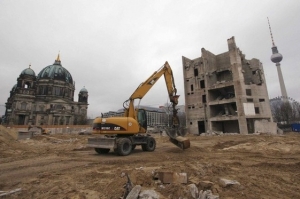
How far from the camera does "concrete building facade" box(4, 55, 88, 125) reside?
6262 centimetres

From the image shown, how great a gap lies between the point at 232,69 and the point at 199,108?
428 inches

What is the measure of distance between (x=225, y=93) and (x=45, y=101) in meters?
65.7

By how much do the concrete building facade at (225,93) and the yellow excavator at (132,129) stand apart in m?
24.9

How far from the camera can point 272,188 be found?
4.75 metres

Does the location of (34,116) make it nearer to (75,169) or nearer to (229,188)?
(75,169)

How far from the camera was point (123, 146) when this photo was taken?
1021 centimetres

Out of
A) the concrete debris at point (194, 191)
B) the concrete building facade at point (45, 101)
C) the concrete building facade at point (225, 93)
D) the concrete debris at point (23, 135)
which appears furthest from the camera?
the concrete building facade at point (45, 101)

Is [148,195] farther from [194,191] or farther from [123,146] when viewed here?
[123,146]

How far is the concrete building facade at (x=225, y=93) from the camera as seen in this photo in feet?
108

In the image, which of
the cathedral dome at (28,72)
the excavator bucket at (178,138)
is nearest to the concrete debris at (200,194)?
the excavator bucket at (178,138)

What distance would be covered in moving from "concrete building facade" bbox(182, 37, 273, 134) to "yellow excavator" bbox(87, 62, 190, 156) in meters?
24.9

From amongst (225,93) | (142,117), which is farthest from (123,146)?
(225,93)

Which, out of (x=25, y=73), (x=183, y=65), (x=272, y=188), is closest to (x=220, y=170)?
(x=272, y=188)

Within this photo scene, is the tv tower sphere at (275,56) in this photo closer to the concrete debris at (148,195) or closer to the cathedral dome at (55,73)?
the cathedral dome at (55,73)
